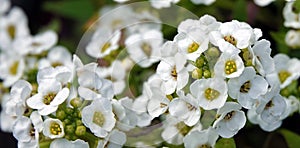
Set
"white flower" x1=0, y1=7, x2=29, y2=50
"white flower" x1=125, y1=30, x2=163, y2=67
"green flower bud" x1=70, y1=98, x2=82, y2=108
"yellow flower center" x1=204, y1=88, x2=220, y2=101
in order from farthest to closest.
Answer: "white flower" x1=0, y1=7, x2=29, y2=50 < "white flower" x1=125, y1=30, x2=163, y2=67 < "green flower bud" x1=70, y1=98, x2=82, y2=108 < "yellow flower center" x1=204, y1=88, x2=220, y2=101

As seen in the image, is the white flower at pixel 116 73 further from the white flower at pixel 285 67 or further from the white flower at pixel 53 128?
the white flower at pixel 285 67

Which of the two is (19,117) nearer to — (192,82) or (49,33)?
(192,82)

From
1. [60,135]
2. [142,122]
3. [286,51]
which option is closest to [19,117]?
[60,135]

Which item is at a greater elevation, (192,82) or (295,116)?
(192,82)

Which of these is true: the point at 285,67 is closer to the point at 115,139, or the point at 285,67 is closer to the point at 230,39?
the point at 230,39

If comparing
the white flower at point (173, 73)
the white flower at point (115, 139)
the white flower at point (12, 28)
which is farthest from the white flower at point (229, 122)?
the white flower at point (12, 28)

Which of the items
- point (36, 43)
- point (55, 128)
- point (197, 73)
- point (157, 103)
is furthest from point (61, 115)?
point (36, 43)

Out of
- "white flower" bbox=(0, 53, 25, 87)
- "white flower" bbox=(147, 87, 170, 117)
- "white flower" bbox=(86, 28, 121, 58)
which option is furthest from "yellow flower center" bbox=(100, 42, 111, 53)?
"white flower" bbox=(147, 87, 170, 117)

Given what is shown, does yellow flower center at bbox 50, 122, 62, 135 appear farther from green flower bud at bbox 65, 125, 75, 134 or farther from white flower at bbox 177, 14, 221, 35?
white flower at bbox 177, 14, 221, 35
